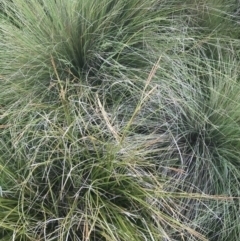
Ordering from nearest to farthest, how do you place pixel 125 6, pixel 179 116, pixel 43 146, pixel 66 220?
1. pixel 66 220
2. pixel 43 146
3. pixel 179 116
4. pixel 125 6

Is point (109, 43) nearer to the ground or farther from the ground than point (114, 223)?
farther from the ground

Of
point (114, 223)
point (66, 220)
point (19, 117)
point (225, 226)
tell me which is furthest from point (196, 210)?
point (19, 117)

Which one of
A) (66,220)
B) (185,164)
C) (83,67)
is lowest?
(185,164)

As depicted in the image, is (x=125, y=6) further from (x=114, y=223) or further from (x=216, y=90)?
(x=114, y=223)

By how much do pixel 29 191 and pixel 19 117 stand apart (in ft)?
0.76

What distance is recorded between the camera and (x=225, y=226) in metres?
1.36

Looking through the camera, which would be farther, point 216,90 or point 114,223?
point 216,90

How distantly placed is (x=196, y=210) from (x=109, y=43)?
59cm

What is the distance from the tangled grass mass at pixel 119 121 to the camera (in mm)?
1250

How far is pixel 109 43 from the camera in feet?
5.03

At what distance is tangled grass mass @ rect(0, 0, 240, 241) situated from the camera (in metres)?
1.25

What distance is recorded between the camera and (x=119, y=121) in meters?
1.42

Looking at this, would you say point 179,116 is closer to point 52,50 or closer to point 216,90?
point 216,90

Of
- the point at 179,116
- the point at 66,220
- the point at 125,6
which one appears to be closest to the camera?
the point at 66,220
